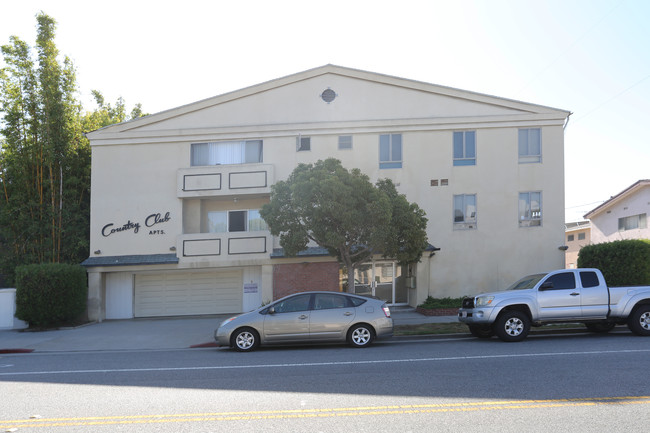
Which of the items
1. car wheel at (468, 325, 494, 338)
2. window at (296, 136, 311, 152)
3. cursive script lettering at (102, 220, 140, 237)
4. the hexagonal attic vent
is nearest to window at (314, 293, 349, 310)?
car wheel at (468, 325, 494, 338)

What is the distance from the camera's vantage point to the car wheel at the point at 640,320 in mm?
12924

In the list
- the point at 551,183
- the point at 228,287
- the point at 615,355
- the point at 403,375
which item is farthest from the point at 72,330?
the point at 551,183

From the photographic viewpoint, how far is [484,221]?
21438 millimetres

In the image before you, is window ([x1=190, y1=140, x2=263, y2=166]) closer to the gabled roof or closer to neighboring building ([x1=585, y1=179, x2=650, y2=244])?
the gabled roof

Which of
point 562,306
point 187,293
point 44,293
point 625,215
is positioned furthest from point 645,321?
point 625,215

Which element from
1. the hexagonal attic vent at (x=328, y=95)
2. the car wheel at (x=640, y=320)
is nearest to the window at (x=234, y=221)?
the hexagonal attic vent at (x=328, y=95)

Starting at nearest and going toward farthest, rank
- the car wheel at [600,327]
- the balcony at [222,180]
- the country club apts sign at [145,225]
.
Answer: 1. the car wheel at [600,327]
2. the balcony at [222,180]
3. the country club apts sign at [145,225]

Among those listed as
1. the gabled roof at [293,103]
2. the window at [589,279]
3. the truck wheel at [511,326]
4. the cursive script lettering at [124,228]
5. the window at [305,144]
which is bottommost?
the truck wheel at [511,326]

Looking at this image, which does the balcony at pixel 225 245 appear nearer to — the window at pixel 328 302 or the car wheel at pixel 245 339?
the window at pixel 328 302

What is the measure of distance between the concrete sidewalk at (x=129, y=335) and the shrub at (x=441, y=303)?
596mm

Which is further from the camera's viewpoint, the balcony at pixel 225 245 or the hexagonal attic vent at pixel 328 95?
the hexagonal attic vent at pixel 328 95

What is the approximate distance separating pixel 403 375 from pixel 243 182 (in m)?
14.4

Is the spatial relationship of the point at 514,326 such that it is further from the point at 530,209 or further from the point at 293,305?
the point at 530,209

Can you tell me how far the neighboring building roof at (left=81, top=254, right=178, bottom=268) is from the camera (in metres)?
21.4
